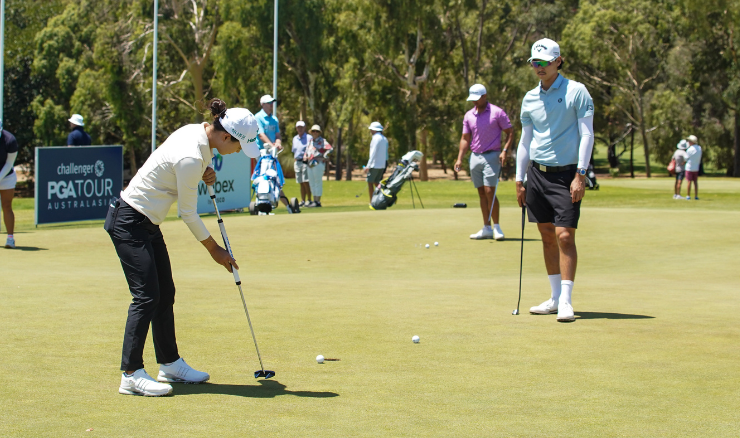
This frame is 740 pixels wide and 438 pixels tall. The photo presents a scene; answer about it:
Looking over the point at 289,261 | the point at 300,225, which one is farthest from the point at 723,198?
the point at 289,261

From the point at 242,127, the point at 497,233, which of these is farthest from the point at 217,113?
the point at 497,233

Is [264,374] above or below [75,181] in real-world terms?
below

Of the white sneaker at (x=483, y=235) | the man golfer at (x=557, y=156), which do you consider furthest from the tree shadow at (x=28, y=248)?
the man golfer at (x=557, y=156)

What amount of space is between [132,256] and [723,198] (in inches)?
1038

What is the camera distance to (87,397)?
16.9ft

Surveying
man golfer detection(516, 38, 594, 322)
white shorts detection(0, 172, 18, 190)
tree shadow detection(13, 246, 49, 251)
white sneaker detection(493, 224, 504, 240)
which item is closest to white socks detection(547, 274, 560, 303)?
man golfer detection(516, 38, 594, 322)

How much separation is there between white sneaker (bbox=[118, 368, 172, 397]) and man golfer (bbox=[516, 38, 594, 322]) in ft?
12.3

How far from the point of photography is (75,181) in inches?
690

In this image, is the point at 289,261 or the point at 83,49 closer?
the point at 289,261

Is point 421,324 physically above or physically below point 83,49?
below

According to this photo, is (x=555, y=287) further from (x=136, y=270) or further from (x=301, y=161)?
(x=301, y=161)

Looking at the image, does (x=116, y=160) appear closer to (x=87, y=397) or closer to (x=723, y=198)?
(x=87, y=397)

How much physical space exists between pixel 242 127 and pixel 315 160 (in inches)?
654

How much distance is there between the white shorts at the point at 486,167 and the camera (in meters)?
13.6
